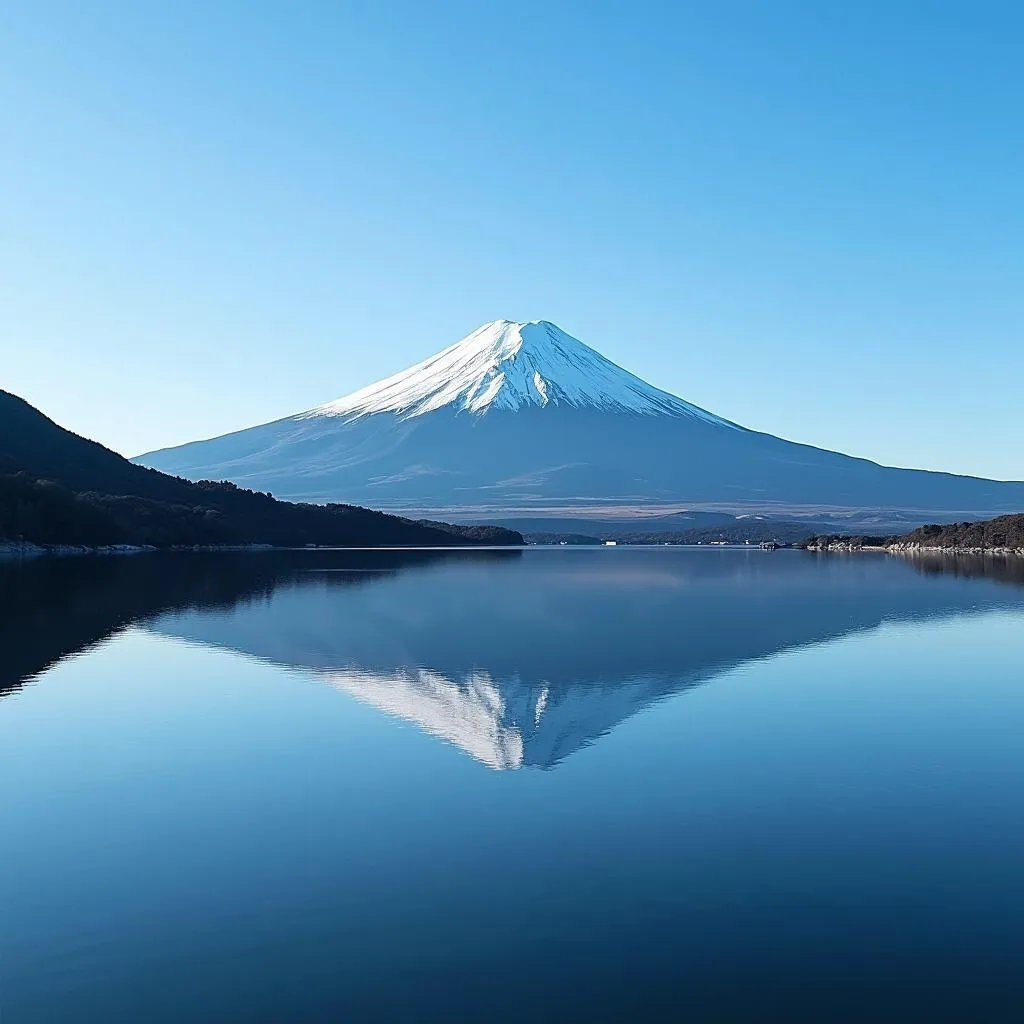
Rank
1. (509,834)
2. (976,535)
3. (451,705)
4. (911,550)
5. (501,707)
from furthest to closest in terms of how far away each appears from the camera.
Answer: (911,550) → (976,535) → (451,705) → (501,707) → (509,834)

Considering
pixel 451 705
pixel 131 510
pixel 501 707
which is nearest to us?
pixel 501 707

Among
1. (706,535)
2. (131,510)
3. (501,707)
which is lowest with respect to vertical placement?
(501,707)

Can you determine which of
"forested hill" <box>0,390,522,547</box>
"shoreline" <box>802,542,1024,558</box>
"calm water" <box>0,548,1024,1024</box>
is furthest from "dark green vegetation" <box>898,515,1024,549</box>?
"calm water" <box>0,548,1024,1024</box>

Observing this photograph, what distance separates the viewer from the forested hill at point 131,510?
68312 mm

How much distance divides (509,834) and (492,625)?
17344 millimetres

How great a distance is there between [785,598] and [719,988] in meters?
32.0

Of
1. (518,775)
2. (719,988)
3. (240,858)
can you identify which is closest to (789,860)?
(719,988)

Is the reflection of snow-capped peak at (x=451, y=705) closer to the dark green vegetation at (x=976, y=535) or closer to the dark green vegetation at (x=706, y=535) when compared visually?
the dark green vegetation at (x=976, y=535)

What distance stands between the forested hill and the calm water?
52754 mm

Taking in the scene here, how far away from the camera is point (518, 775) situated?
10.7 meters

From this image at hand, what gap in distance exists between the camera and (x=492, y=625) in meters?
25.9

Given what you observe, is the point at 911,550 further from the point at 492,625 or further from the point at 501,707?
the point at 501,707

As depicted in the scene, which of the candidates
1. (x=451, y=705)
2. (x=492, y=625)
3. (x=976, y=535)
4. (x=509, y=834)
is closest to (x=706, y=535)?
(x=976, y=535)

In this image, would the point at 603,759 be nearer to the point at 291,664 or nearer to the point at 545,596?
the point at 291,664
